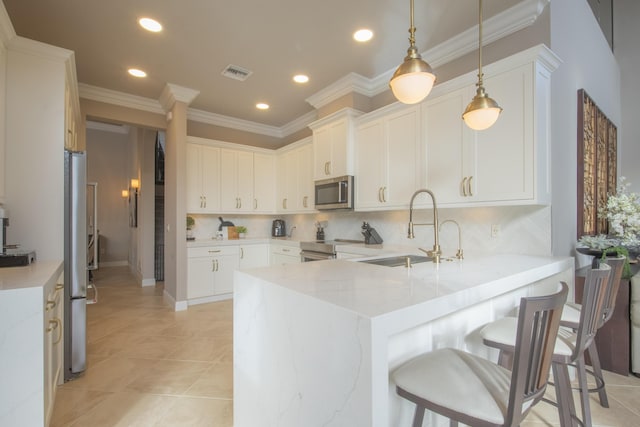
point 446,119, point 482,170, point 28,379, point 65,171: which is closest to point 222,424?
point 28,379

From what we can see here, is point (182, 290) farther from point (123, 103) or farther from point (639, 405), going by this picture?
point (639, 405)

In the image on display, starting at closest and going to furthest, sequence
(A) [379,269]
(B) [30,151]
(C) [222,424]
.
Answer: (A) [379,269]
(C) [222,424]
(B) [30,151]

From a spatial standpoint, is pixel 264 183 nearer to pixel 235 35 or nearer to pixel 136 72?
pixel 136 72

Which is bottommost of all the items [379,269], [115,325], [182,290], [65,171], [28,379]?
[115,325]

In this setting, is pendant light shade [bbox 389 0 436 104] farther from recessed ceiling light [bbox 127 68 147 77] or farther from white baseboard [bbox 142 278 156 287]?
white baseboard [bbox 142 278 156 287]

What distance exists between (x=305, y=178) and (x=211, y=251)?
172 cm

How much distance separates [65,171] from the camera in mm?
2312

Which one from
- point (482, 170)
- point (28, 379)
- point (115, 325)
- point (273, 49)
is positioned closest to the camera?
point (28, 379)

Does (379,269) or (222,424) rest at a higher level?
(379,269)

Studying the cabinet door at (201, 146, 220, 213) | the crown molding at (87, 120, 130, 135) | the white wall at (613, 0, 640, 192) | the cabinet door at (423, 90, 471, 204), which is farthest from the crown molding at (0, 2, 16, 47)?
the white wall at (613, 0, 640, 192)

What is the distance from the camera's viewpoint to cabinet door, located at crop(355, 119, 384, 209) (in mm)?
3394

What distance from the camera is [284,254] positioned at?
462 cm

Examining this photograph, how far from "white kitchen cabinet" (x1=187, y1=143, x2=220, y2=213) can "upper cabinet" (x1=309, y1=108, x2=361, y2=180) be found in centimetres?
159

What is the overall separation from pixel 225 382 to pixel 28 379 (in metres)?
1.27
